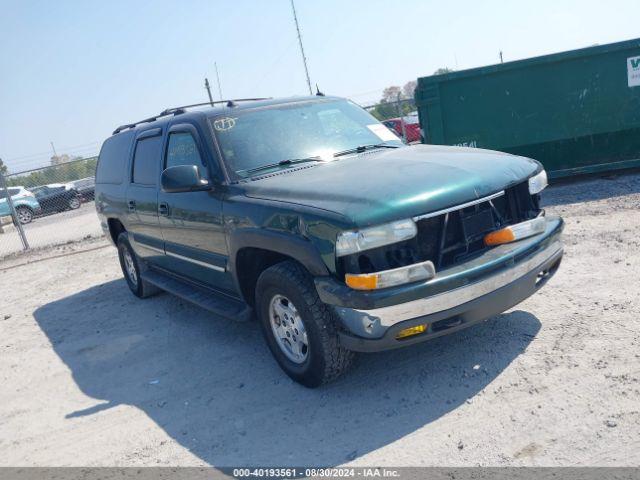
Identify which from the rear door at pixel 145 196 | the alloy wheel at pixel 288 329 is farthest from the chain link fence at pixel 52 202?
the alloy wheel at pixel 288 329

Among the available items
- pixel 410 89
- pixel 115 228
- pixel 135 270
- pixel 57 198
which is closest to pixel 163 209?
pixel 135 270

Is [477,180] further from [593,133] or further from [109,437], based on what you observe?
[593,133]

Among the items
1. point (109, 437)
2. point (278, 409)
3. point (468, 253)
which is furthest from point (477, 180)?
point (109, 437)

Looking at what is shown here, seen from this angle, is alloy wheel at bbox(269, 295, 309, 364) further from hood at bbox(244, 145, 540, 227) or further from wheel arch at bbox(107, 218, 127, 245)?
wheel arch at bbox(107, 218, 127, 245)

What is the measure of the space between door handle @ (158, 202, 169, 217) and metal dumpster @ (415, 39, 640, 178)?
5283mm

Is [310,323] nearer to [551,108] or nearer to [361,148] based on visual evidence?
[361,148]

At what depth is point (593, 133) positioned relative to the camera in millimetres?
8734

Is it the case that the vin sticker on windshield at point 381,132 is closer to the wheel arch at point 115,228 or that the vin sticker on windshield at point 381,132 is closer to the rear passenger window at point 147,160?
the rear passenger window at point 147,160

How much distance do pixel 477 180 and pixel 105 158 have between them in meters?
5.02

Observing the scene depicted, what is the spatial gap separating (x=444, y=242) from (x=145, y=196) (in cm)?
326

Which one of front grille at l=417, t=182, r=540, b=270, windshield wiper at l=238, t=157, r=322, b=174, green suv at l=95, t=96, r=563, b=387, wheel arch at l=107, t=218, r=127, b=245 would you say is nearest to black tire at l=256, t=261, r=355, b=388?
green suv at l=95, t=96, r=563, b=387

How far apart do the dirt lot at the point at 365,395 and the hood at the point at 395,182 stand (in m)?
1.16

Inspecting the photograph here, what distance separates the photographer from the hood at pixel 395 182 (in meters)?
3.23

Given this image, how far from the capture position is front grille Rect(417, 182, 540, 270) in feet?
11.2
